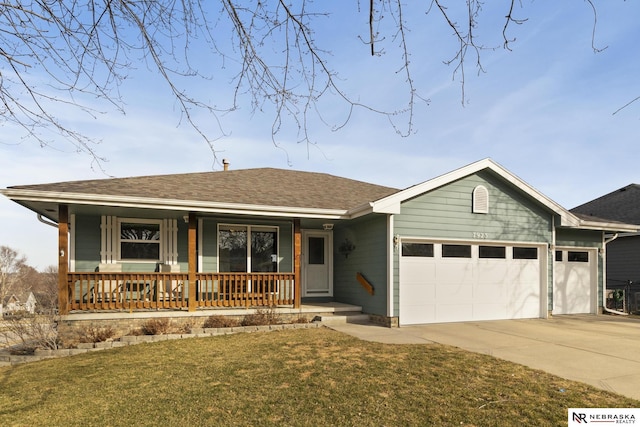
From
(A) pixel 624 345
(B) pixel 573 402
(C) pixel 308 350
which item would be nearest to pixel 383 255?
(C) pixel 308 350

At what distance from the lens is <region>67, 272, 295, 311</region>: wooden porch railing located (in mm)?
9023

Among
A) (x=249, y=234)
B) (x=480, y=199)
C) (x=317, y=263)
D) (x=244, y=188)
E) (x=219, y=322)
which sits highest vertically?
(x=244, y=188)

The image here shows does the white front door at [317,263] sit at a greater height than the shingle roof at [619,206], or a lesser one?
lesser

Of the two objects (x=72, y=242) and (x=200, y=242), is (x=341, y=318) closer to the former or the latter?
(x=200, y=242)

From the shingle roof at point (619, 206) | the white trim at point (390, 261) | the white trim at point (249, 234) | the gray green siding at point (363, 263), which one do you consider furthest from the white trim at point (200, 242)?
the shingle roof at point (619, 206)

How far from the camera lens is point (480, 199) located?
10.9 meters

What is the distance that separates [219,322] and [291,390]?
15.8ft

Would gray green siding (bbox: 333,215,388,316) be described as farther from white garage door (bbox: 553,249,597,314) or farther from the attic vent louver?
white garage door (bbox: 553,249,597,314)

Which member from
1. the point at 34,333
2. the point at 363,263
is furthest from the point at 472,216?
the point at 34,333

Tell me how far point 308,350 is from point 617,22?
5.92 metres

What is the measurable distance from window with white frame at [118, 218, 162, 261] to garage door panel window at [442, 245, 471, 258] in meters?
7.92

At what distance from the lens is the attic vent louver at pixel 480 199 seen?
1086 cm

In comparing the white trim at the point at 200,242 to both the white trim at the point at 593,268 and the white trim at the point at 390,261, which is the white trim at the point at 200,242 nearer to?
the white trim at the point at 390,261

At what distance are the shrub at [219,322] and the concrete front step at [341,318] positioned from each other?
210 cm
